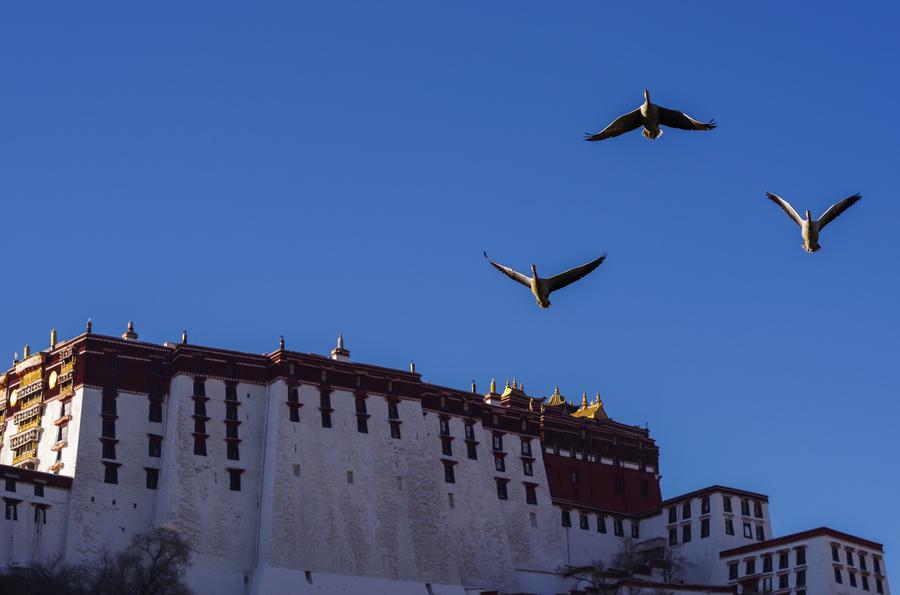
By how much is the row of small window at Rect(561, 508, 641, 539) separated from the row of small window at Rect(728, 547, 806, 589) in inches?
423

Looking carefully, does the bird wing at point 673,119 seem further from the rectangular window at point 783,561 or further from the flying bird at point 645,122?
the rectangular window at point 783,561

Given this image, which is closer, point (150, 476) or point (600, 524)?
point (150, 476)

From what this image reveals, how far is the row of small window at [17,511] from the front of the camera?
9775cm

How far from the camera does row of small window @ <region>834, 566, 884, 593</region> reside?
115 meters

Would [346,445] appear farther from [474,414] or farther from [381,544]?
[474,414]

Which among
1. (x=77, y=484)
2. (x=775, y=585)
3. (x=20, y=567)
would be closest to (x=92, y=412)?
(x=77, y=484)

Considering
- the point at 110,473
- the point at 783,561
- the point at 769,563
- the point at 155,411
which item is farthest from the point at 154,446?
the point at 783,561

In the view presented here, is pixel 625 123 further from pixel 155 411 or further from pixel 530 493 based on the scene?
pixel 530 493

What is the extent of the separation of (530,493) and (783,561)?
19.9m

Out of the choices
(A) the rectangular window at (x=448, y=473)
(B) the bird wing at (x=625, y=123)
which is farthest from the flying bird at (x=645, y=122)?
(A) the rectangular window at (x=448, y=473)

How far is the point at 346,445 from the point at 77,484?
19.4 metres

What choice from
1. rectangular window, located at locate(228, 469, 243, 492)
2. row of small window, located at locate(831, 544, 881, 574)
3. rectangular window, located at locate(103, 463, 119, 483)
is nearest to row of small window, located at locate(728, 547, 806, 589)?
row of small window, located at locate(831, 544, 881, 574)

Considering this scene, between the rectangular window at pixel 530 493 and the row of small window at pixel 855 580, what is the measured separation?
23.3 meters

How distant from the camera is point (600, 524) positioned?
127 m
